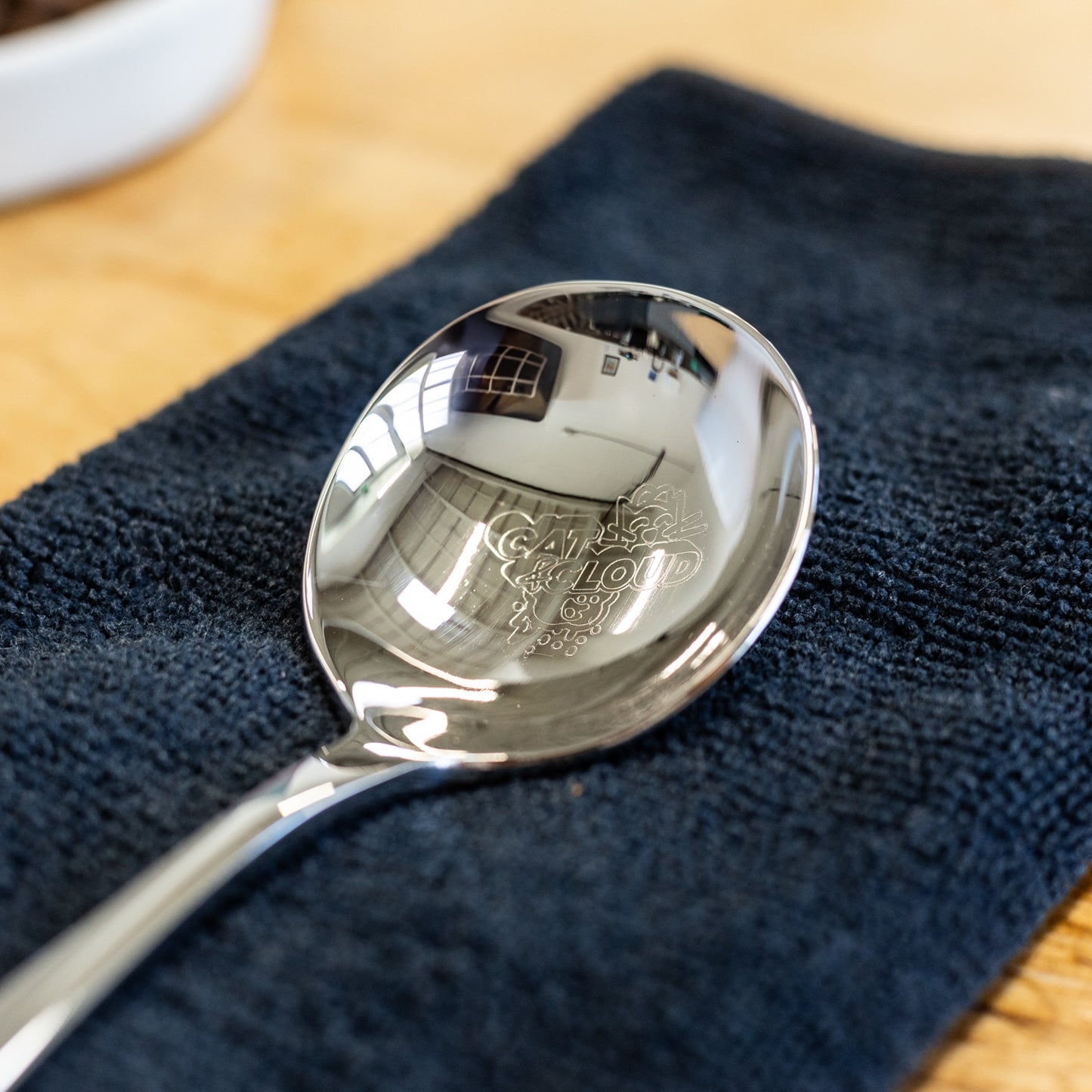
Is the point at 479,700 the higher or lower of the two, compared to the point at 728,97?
lower

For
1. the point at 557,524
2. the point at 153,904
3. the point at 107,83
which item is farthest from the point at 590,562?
the point at 107,83

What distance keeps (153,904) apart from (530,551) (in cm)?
12

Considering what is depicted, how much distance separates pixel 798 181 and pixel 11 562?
12.8 inches

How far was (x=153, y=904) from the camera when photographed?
0.20 meters

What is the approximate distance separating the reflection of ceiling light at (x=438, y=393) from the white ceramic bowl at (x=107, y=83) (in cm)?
23

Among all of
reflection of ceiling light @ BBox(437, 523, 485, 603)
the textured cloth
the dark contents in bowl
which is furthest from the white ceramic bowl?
reflection of ceiling light @ BBox(437, 523, 485, 603)

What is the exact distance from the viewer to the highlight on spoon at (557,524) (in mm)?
246

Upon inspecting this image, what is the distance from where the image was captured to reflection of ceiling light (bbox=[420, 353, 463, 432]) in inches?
11.8

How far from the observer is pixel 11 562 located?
11.1 inches

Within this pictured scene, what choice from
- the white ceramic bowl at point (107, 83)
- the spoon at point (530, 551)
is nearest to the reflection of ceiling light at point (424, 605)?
the spoon at point (530, 551)

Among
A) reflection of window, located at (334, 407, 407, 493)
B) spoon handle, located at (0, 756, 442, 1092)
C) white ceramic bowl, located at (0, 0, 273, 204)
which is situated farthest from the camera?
white ceramic bowl, located at (0, 0, 273, 204)

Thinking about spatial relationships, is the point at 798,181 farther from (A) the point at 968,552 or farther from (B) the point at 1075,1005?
(B) the point at 1075,1005

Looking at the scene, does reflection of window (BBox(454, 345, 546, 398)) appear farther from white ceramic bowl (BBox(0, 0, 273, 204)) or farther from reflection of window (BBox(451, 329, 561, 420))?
white ceramic bowl (BBox(0, 0, 273, 204))

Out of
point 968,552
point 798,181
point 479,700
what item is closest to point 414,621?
point 479,700
